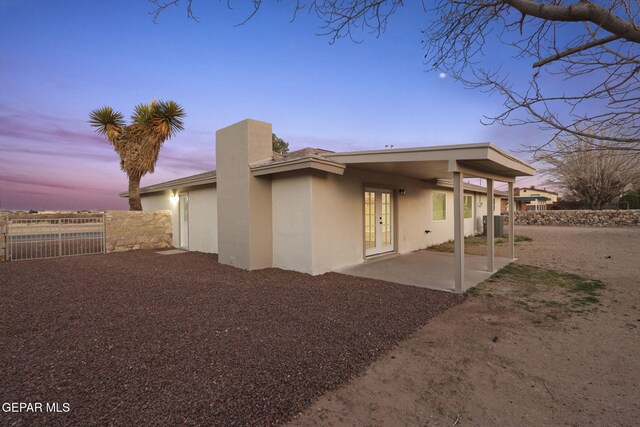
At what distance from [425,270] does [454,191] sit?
2.76 meters

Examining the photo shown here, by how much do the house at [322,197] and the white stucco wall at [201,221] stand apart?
22 centimetres

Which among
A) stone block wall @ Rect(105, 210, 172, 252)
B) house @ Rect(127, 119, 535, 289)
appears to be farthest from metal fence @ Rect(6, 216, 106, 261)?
house @ Rect(127, 119, 535, 289)

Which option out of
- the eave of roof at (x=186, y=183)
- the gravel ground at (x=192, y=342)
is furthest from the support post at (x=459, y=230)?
the eave of roof at (x=186, y=183)

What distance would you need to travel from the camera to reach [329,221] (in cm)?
757

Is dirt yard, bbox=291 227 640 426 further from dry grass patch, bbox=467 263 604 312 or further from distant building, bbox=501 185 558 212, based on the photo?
distant building, bbox=501 185 558 212

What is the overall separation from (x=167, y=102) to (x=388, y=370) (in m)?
15.2

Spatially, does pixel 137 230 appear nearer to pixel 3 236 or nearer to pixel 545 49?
pixel 3 236

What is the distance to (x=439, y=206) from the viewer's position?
13008mm

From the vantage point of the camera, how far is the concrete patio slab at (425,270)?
651 centimetres

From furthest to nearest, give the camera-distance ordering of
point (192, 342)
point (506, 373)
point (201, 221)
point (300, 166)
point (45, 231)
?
point (45, 231) → point (201, 221) → point (300, 166) → point (192, 342) → point (506, 373)

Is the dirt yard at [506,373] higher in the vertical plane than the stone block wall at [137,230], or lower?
lower

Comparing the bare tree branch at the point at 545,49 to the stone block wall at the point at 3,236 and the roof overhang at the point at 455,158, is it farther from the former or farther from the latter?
the stone block wall at the point at 3,236

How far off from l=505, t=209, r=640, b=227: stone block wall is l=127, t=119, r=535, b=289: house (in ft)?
45.7

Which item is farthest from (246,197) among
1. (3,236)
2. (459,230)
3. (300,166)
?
(3,236)
